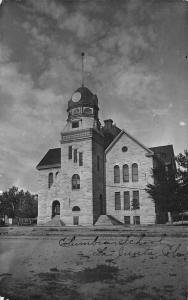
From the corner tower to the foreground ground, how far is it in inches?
521

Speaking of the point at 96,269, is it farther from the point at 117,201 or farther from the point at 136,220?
the point at 117,201

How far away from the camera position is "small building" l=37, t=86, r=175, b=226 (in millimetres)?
19609

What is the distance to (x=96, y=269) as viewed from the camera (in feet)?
15.4

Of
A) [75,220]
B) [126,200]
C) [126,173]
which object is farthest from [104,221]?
[126,173]

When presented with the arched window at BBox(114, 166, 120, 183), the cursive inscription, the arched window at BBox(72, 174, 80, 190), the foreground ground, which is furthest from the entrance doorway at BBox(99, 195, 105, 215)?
the foreground ground

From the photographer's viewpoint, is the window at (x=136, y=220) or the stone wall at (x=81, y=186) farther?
the window at (x=136, y=220)

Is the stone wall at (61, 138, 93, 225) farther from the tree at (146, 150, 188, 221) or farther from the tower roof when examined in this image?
the tower roof

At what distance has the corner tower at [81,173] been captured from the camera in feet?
63.7

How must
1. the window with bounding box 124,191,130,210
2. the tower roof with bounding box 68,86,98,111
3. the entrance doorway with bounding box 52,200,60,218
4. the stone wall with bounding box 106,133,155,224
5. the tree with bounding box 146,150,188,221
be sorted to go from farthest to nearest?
the entrance doorway with bounding box 52,200,60,218 < the window with bounding box 124,191,130,210 < the stone wall with bounding box 106,133,155,224 < the tree with bounding box 146,150,188,221 < the tower roof with bounding box 68,86,98,111

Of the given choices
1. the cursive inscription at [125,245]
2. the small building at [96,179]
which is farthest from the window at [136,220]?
the cursive inscription at [125,245]

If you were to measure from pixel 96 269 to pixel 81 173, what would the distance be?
612 inches

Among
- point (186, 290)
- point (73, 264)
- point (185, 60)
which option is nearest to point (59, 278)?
point (73, 264)

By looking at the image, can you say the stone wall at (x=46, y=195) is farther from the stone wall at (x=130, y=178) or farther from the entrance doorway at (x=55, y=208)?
the stone wall at (x=130, y=178)

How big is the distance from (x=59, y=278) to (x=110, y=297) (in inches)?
37.1
